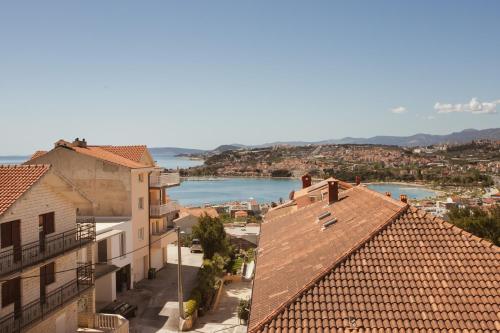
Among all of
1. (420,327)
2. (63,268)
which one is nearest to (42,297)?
(63,268)

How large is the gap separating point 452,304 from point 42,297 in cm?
1430

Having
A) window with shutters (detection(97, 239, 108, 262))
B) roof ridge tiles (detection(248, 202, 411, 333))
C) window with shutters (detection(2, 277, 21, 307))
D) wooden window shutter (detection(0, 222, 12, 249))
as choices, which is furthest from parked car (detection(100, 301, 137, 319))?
roof ridge tiles (detection(248, 202, 411, 333))

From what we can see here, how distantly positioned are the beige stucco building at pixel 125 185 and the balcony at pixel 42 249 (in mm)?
8329

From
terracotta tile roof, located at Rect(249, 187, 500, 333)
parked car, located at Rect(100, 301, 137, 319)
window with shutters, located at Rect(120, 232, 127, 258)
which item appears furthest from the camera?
window with shutters, located at Rect(120, 232, 127, 258)

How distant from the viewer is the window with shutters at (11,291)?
50.8 ft

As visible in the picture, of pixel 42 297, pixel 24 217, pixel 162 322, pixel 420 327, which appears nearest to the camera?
pixel 420 327

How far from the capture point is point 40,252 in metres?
17.1

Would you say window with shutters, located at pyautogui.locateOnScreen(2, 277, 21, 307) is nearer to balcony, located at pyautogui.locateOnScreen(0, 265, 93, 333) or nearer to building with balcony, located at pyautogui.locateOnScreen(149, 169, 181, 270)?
balcony, located at pyautogui.locateOnScreen(0, 265, 93, 333)

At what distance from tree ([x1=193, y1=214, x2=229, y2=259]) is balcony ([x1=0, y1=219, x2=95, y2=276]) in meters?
15.6

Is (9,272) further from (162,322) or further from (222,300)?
(222,300)

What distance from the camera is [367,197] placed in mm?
20453

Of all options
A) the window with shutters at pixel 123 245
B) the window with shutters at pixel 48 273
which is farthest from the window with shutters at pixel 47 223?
the window with shutters at pixel 123 245

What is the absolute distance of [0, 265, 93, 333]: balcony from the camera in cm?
1532

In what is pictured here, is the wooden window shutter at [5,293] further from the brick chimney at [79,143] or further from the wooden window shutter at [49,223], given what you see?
the brick chimney at [79,143]
